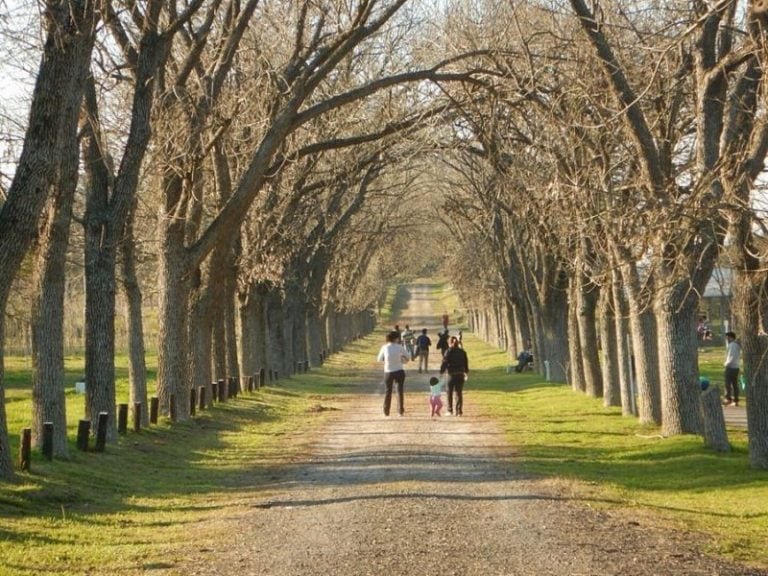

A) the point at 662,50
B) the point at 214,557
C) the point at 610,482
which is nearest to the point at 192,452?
the point at 610,482

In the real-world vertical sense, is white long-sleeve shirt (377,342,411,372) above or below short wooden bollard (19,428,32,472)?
above

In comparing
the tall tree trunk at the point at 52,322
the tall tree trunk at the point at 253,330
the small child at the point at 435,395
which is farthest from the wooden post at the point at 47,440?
the tall tree trunk at the point at 253,330

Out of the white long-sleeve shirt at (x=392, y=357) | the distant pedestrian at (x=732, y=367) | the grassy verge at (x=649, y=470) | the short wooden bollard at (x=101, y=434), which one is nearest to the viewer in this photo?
the grassy verge at (x=649, y=470)

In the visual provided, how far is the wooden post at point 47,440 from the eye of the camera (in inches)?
663

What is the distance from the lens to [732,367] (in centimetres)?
3134

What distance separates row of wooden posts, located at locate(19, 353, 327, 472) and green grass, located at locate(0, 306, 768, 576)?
25 centimetres

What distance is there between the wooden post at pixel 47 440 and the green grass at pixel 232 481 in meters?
0.16

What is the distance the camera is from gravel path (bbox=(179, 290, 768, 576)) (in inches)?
411

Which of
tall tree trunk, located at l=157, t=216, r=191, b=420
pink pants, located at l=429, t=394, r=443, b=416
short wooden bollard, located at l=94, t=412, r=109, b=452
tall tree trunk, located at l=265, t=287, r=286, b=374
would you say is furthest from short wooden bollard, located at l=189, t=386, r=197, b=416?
tall tree trunk, located at l=265, t=287, r=286, b=374

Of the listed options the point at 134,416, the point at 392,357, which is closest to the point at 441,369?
the point at 392,357

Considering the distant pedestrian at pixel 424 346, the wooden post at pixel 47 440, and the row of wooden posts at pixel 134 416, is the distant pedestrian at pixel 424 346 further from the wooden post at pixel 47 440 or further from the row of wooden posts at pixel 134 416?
the wooden post at pixel 47 440

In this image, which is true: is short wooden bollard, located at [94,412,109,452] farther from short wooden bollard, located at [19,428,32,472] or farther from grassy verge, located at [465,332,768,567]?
grassy verge, located at [465,332,768,567]

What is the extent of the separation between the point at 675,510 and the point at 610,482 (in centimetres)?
261

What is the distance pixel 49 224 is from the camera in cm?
1808
